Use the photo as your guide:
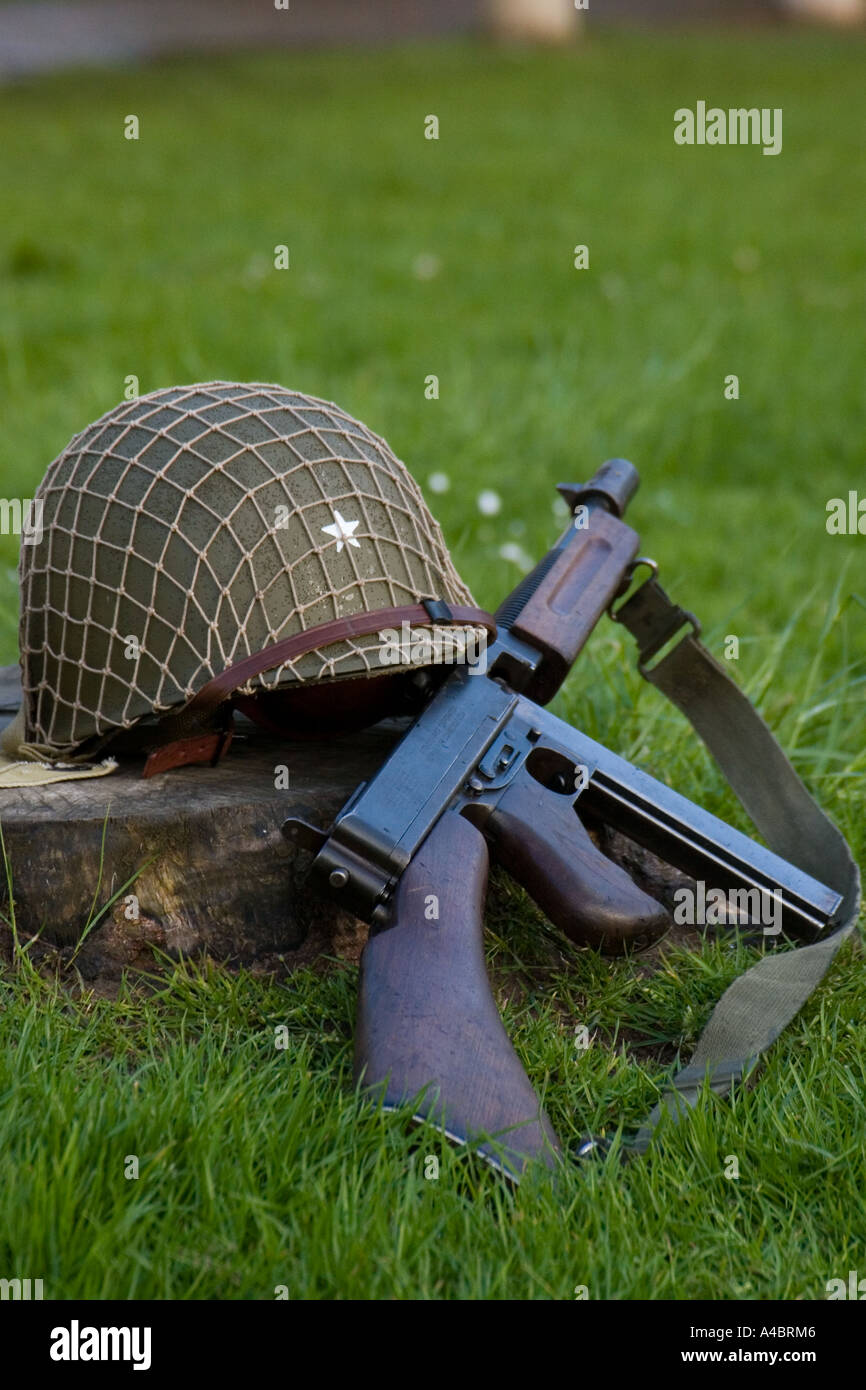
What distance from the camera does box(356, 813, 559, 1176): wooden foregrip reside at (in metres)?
2.00

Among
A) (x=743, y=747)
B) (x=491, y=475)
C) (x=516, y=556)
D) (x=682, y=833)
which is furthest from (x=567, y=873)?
(x=491, y=475)

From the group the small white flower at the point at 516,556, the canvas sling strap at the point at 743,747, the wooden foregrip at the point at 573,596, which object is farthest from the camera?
the small white flower at the point at 516,556

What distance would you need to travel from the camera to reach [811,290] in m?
7.84

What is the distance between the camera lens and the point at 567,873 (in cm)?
234

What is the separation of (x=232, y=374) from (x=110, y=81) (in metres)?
10.7

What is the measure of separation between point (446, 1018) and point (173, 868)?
25.3 inches

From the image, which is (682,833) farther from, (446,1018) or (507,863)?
(446,1018)

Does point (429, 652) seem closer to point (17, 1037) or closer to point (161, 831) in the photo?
point (161, 831)

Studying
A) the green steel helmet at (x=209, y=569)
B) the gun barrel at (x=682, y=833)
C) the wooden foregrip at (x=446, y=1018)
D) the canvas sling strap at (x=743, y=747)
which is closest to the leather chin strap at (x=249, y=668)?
the green steel helmet at (x=209, y=569)

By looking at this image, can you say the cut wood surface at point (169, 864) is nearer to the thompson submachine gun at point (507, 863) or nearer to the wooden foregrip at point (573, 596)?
the thompson submachine gun at point (507, 863)

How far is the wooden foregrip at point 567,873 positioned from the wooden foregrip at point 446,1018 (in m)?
0.10

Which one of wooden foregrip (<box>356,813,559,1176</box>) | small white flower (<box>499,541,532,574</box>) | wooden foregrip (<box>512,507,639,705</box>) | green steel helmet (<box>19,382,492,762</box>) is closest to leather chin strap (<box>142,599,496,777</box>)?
green steel helmet (<box>19,382,492,762</box>)

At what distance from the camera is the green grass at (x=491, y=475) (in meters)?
1.89

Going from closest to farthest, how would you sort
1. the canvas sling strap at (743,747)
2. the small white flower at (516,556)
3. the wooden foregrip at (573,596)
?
the wooden foregrip at (573,596) < the canvas sling strap at (743,747) < the small white flower at (516,556)
